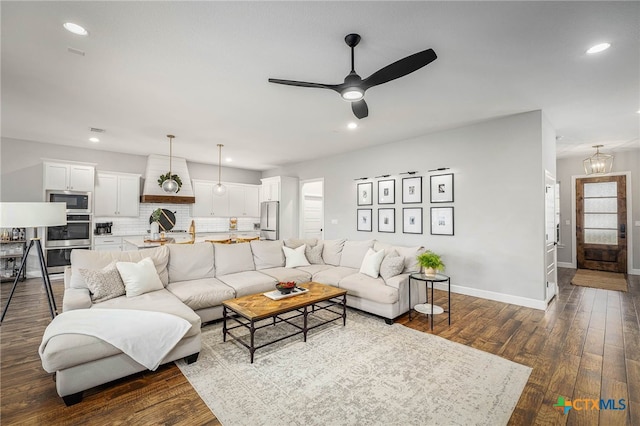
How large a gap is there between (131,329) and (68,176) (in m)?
5.49

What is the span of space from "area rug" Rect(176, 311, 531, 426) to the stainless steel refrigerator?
4.91 m

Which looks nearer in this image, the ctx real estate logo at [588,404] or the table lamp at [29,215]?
the ctx real estate logo at [588,404]

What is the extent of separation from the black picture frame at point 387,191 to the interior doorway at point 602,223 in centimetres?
490

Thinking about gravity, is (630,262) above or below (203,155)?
below

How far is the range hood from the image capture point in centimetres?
689

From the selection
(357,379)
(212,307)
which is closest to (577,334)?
(357,379)

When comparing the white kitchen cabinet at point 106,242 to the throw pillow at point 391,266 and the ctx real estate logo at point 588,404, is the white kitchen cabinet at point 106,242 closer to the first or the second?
the throw pillow at point 391,266

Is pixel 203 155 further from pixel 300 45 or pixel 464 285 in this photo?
pixel 464 285

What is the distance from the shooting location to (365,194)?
6.34m

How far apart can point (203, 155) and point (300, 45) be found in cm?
541

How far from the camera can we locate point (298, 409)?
201 centimetres

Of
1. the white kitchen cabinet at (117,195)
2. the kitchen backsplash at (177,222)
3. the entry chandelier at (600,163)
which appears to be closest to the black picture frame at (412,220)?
the entry chandelier at (600,163)

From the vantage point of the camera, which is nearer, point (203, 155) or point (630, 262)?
point (630, 262)

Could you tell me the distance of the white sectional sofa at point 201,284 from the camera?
2084 millimetres
